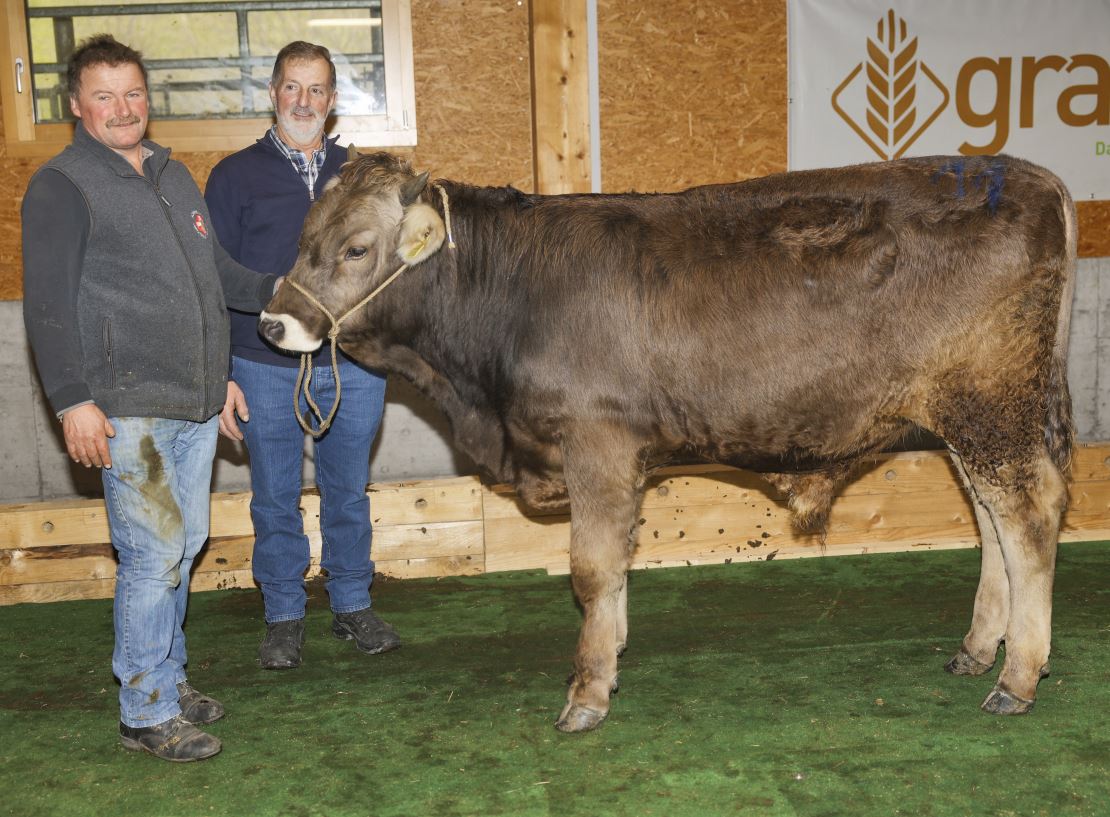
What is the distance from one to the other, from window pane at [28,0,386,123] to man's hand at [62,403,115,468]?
3.51 m

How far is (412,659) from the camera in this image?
4.50m

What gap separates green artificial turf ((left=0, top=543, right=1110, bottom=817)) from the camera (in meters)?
3.25

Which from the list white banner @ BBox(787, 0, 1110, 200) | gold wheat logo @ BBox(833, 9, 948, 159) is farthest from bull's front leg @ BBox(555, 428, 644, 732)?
gold wheat logo @ BBox(833, 9, 948, 159)

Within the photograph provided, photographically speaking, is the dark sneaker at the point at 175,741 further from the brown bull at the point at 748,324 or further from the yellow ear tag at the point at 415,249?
the yellow ear tag at the point at 415,249

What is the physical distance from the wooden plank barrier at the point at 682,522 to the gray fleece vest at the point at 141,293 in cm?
215

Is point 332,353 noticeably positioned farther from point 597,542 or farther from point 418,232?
point 597,542

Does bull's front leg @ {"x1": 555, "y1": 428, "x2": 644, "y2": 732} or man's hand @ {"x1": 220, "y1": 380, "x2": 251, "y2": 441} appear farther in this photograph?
man's hand @ {"x1": 220, "y1": 380, "x2": 251, "y2": 441}

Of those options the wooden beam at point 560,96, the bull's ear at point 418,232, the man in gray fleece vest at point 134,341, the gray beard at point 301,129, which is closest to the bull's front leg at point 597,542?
the bull's ear at point 418,232

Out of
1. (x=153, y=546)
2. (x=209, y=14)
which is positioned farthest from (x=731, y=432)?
(x=209, y=14)

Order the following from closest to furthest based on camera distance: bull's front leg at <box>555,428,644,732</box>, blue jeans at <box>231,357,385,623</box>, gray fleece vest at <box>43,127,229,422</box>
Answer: gray fleece vest at <box>43,127,229,422</box> → bull's front leg at <box>555,428,644,732</box> → blue jeans at <box>231,357,385,623</box>

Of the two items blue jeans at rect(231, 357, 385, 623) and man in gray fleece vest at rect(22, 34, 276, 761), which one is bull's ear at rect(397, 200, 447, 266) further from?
blue jeans at rect(231, 357, 385, 623)

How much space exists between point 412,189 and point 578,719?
1.96m

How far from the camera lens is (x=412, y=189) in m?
3.78

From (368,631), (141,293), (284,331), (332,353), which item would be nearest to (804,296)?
(332,353)
